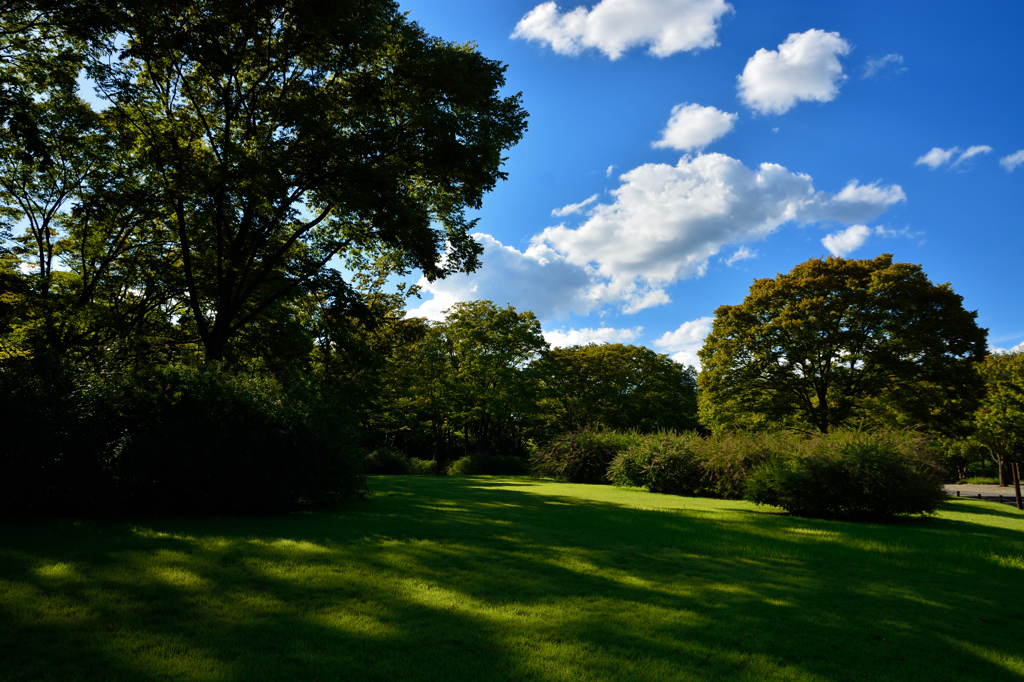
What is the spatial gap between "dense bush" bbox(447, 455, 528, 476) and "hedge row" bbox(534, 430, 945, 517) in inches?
571

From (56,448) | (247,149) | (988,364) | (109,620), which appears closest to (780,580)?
(109,620)

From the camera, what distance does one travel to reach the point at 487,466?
33.5 metres

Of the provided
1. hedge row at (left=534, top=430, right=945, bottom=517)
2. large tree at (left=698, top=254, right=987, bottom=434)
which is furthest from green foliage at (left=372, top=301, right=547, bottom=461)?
hedge row at (left=534, top=430, right=945, bottom=517)

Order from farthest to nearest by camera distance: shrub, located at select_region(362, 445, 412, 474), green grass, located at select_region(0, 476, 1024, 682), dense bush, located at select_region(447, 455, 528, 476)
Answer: dense bush, located at select_region(447, 455, 528, 476) < shrub, located at select_region(362, 445, 412, 474) < green grass, located at select_region(0, 476, 1024, 682)

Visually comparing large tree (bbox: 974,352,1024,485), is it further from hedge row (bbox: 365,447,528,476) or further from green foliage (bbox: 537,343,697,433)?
hedge row (bbox: 365,447,528,476)

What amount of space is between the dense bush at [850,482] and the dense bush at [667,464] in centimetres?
573

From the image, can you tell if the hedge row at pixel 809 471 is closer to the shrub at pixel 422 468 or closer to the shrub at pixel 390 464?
the shrub at pixel 390 464

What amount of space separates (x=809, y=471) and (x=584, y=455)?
15521mm

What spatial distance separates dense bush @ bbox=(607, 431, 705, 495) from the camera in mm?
19500

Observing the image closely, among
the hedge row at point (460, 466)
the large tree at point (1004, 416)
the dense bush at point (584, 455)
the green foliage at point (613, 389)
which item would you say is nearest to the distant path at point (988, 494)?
the large tree at point (1004, 416)

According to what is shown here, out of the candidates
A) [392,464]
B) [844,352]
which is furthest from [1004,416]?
[392,464]

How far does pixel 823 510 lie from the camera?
12.9 m

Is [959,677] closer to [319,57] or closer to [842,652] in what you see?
[842,652]

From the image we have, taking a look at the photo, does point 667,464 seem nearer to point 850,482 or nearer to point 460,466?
point 850,482
